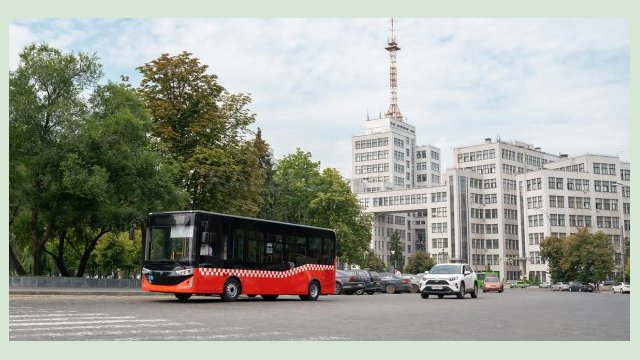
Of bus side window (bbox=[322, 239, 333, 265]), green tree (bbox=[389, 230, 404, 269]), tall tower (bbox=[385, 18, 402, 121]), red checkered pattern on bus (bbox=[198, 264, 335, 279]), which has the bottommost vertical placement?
red checkered pattern on bus (bbox=[198, 264, 335, 279])

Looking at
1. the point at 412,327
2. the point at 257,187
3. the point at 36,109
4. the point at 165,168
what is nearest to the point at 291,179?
the point at 257,187

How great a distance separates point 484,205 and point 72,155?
384 ft

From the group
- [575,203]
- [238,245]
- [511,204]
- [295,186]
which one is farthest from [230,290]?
[511,204]

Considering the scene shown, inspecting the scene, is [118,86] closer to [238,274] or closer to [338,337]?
[238,274]

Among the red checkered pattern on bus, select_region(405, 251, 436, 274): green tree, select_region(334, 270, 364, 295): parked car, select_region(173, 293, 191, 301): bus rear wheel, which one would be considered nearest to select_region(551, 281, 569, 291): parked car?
select_region(405, 251, 436, 274): green tree

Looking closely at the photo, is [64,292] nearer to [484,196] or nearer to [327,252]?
[327,252]

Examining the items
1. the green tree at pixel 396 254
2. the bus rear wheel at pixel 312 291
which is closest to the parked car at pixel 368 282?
the bus rear wheel at pixel 312 291

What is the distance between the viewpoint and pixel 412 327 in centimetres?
1609

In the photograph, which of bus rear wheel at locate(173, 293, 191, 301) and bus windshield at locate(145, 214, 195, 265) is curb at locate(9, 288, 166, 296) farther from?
bus windshield at locate(145, 214, 195, 265)

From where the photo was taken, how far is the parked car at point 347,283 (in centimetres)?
4325

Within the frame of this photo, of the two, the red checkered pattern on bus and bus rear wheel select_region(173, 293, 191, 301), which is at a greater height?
the red checkered pattern on bus

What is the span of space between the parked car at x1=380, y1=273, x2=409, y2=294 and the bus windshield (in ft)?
86.5

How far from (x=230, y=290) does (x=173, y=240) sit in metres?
3.10

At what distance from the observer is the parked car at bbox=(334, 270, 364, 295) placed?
142 feet
